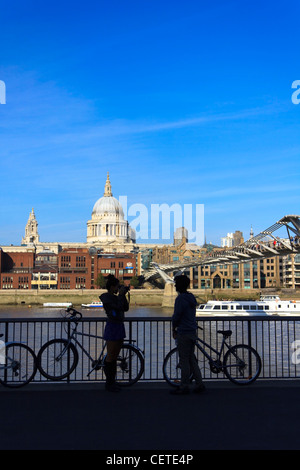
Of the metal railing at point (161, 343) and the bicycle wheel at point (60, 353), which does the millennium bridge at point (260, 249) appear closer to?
Result: the metal railing at point (161, 343)

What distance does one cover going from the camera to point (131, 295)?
3794 inches

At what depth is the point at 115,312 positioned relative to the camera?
8.06 metres

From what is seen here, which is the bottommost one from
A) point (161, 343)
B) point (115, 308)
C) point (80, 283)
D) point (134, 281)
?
point (161, 343)

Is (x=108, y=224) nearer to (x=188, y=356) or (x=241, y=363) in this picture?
(x=241, y=363)

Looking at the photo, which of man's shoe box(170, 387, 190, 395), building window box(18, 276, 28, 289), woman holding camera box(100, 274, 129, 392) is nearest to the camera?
man's shoe box(170, 387, 190, 395)

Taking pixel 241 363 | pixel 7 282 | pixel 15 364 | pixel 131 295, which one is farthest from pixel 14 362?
pixel 7 282

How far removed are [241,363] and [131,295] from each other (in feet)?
290

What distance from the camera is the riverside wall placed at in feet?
317

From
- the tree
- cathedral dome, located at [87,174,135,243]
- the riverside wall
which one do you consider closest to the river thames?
the riverside wall

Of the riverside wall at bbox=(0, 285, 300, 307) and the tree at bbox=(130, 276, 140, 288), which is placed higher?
the tree at bbox=(130, 276, 140, 288)

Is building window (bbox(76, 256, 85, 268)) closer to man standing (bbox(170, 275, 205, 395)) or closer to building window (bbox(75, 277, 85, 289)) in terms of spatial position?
building window (bbox(75, 277, 85, 289))

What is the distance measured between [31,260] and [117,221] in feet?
208

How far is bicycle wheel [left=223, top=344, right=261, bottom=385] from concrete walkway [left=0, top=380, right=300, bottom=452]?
17 cm
